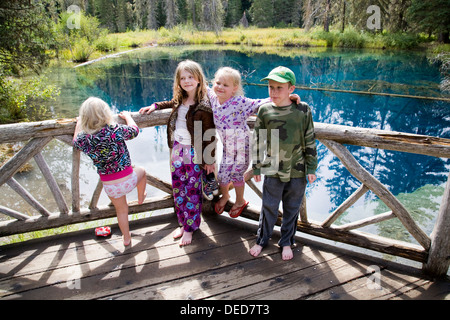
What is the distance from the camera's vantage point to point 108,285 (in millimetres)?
1970

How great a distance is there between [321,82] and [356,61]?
4415 mm

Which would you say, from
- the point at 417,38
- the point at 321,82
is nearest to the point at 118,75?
the point at 321,82

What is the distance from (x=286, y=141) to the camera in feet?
6.56

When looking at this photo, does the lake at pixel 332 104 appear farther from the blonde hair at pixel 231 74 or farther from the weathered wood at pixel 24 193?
the blonde hair at pixel 231 74

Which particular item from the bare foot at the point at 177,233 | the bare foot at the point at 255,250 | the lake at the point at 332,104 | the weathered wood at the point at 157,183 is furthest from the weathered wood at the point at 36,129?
the lake at the point at 332,104

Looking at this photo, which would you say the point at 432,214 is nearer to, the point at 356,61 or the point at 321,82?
the point at 321,82

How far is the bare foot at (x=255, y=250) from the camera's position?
7.41 feet

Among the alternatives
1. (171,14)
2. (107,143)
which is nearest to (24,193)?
(107,143)

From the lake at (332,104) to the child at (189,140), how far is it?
279 centimetres

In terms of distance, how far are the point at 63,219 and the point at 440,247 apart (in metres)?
2.84

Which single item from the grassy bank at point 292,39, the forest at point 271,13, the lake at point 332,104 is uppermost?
the forest at point 271,13

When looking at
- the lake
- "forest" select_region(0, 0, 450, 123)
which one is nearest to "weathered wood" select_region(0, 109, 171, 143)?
the lake

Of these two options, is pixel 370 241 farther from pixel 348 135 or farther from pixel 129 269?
pixel 129 269
